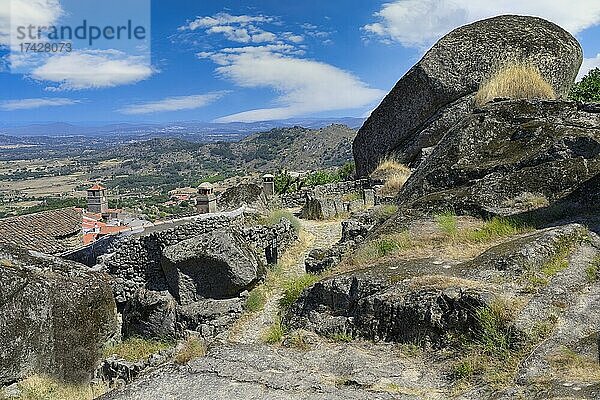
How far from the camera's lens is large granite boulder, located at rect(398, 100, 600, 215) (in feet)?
29.9

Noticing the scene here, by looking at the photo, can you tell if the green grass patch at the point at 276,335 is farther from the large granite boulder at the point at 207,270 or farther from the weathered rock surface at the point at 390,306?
the large granite boulder at the point at 207,270

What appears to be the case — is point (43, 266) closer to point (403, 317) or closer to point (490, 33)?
point (403, 317)

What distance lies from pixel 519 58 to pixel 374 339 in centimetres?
1598

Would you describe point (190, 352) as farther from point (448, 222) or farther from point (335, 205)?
point (335, 205)

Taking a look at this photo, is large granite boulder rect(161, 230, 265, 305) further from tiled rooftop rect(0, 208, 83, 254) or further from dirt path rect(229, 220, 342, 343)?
tiled rooftop rect(0, 208, 83, 254)

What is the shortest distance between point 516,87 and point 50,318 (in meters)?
12.3

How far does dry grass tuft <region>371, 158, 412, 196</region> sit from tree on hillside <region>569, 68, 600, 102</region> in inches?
560

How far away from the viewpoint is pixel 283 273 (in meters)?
12.5

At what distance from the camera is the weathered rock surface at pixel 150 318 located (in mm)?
10883

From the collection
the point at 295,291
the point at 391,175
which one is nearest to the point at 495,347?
the point at 295,291

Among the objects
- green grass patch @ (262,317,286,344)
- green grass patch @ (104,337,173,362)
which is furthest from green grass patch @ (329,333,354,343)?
green grass patch @ (104,337,173,362)

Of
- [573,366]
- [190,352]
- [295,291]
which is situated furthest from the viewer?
[295,291]

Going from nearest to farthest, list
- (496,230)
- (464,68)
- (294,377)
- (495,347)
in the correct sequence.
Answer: (495,347)
(294,377)
(496,230)
(464,68)

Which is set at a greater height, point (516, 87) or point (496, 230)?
point (516, 87)
